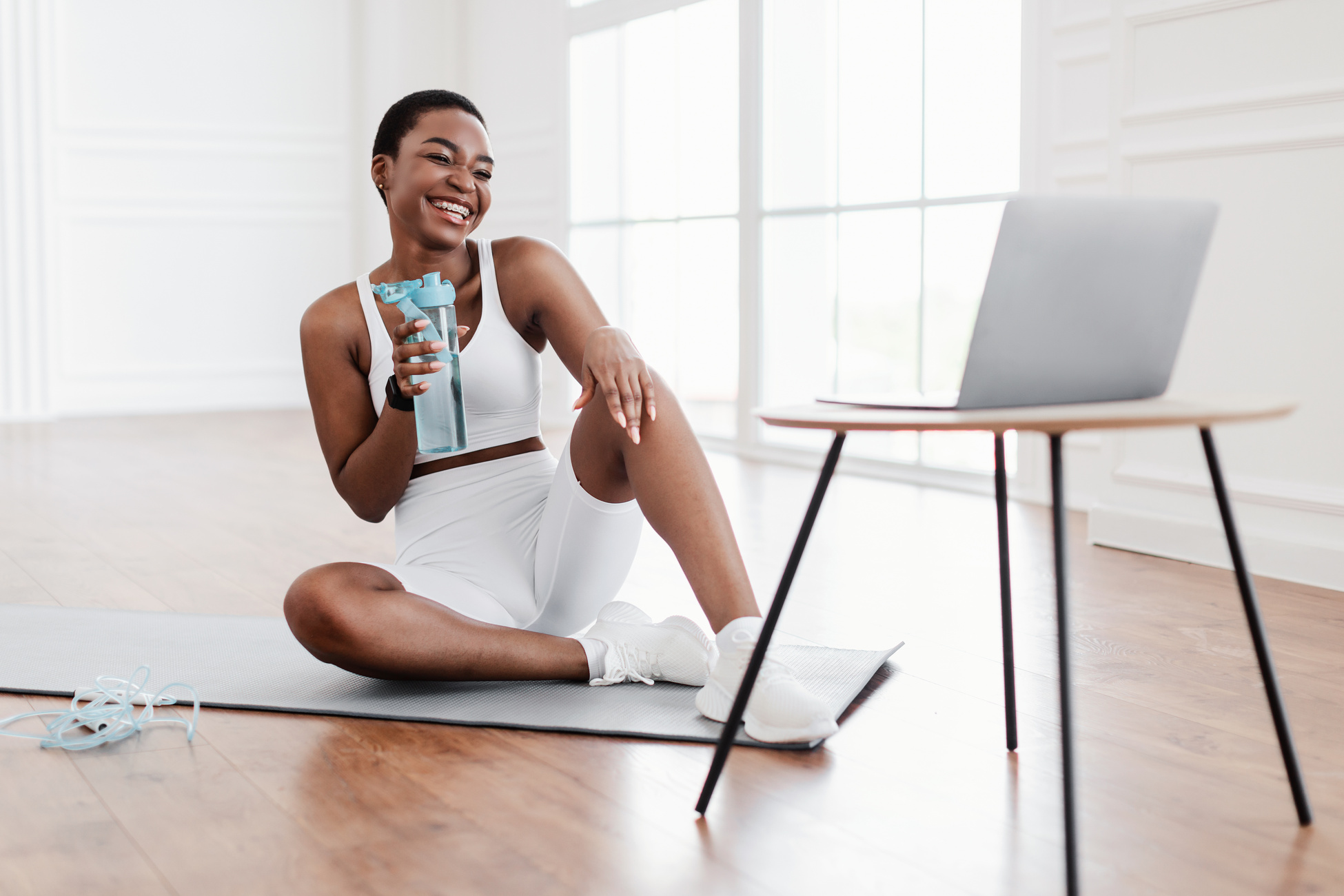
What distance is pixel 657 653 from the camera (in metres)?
1.63

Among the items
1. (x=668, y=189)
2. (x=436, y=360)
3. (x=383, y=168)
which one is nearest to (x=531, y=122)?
(x=668, y=189)

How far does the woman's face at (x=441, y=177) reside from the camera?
5.15 ft

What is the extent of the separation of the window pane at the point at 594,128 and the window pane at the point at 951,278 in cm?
170

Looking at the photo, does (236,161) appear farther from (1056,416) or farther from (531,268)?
(1056,416)

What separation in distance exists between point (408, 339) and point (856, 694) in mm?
706

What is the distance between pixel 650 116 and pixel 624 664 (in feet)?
11.4

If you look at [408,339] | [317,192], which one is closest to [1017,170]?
[408,339]

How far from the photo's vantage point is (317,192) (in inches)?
242

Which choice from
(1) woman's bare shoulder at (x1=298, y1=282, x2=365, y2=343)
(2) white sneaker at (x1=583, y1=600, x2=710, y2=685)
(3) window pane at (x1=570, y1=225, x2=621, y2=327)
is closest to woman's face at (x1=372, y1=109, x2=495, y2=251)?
(1) woman's bare shoulder at (x1=298, y1=282, x2=365, y2=343)

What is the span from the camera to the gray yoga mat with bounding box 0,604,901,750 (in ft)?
4.93

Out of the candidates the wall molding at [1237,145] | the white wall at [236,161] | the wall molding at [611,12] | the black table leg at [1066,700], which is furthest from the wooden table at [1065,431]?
the wall molding at [611,12]

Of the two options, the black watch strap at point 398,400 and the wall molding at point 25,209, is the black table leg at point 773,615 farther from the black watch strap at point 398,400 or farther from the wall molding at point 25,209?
the wall molding at point 25,209

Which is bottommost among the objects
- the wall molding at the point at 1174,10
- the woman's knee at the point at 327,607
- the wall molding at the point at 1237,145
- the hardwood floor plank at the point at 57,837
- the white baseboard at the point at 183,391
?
the hardwood floor plank at the point at 57,837

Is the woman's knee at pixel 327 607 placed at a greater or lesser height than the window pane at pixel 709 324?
lesser
